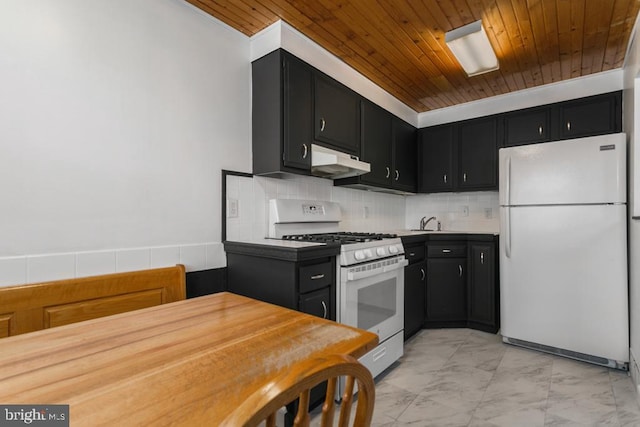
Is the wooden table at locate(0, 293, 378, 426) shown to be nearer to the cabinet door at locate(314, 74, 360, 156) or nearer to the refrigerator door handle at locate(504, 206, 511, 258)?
the cabinet door at locate(314, 74, 360, 156)

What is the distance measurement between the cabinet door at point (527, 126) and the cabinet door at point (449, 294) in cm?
133

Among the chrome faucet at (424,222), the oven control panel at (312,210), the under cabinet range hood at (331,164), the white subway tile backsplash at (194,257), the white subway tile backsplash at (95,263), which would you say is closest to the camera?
the white subway tile backsplash at (95,263)

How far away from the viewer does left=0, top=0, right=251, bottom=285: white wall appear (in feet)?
4.40

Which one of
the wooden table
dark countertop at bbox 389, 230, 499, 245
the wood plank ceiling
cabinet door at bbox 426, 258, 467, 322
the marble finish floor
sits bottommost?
the marble finish floor

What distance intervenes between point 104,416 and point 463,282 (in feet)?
10.2

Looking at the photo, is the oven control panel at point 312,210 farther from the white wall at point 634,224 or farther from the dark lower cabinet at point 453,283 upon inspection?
the white wall at point 634,224

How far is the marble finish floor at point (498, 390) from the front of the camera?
1.74m

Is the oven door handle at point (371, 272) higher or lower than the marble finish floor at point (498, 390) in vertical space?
higher

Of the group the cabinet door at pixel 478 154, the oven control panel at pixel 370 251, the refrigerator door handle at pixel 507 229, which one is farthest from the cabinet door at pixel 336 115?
A: the cabinet door at pixel 478 154

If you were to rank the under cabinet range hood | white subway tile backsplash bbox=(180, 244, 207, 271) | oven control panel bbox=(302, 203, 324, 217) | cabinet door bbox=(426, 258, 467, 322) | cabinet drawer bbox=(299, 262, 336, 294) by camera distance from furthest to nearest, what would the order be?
cabinet door bbox=(426, 258, 467, 322) < oven control panel bbox=(302, 203, 324, 217) < the under cabinet range hood < white subway tile backsplash bbox=(180, 244, 207, 271) < cabinet drawer bbox=(299, 262, 336, 294)

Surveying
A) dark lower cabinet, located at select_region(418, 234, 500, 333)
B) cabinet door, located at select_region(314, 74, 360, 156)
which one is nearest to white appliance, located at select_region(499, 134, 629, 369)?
dark lower cabinet, located at select_region(418, 234, 500, 333)

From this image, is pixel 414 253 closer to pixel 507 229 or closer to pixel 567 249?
pixel 507 229

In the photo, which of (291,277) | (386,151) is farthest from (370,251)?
(386,151)

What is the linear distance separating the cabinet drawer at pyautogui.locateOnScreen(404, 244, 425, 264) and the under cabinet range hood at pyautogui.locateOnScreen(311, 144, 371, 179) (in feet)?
2.64
